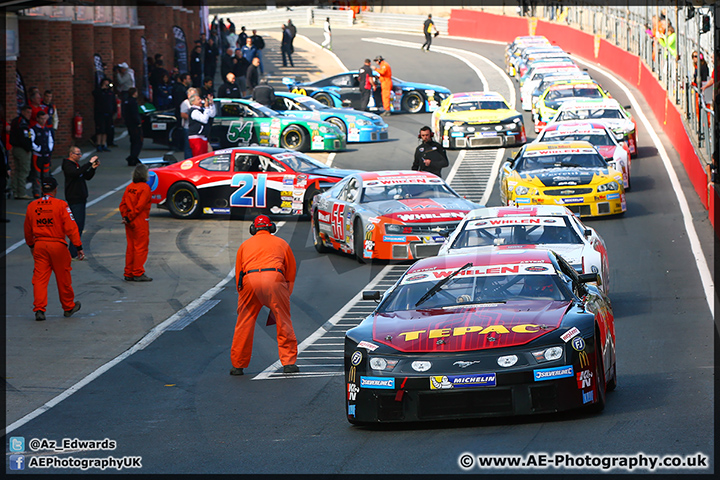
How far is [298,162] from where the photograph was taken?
69.1 feet

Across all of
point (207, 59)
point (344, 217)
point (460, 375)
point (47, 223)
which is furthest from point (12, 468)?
point (207, 59)

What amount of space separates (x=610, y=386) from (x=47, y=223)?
769cm

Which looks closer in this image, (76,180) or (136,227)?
(136,227)

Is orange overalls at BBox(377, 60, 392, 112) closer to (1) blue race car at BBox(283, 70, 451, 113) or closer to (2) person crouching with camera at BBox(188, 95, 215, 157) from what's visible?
(1) blue race car at BBox(283, 70, 451, 113)

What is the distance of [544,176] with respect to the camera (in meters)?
19.7

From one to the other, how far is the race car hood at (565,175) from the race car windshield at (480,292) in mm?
10568

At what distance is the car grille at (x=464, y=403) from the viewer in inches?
300

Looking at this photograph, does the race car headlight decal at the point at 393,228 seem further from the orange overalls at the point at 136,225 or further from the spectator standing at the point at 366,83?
the spectator standing at the point at 366,83

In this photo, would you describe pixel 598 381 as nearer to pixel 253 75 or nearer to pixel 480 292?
pixel 480 292

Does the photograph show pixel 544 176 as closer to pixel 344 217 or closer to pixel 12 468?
pixel 344 217

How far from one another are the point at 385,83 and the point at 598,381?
2798 cm

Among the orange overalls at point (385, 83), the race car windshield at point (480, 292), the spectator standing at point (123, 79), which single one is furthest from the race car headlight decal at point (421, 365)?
the orange overalls at point (385, 83)

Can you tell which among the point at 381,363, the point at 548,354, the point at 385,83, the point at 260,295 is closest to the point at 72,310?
the point at 260,295

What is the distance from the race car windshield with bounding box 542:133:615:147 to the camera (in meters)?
23.2
